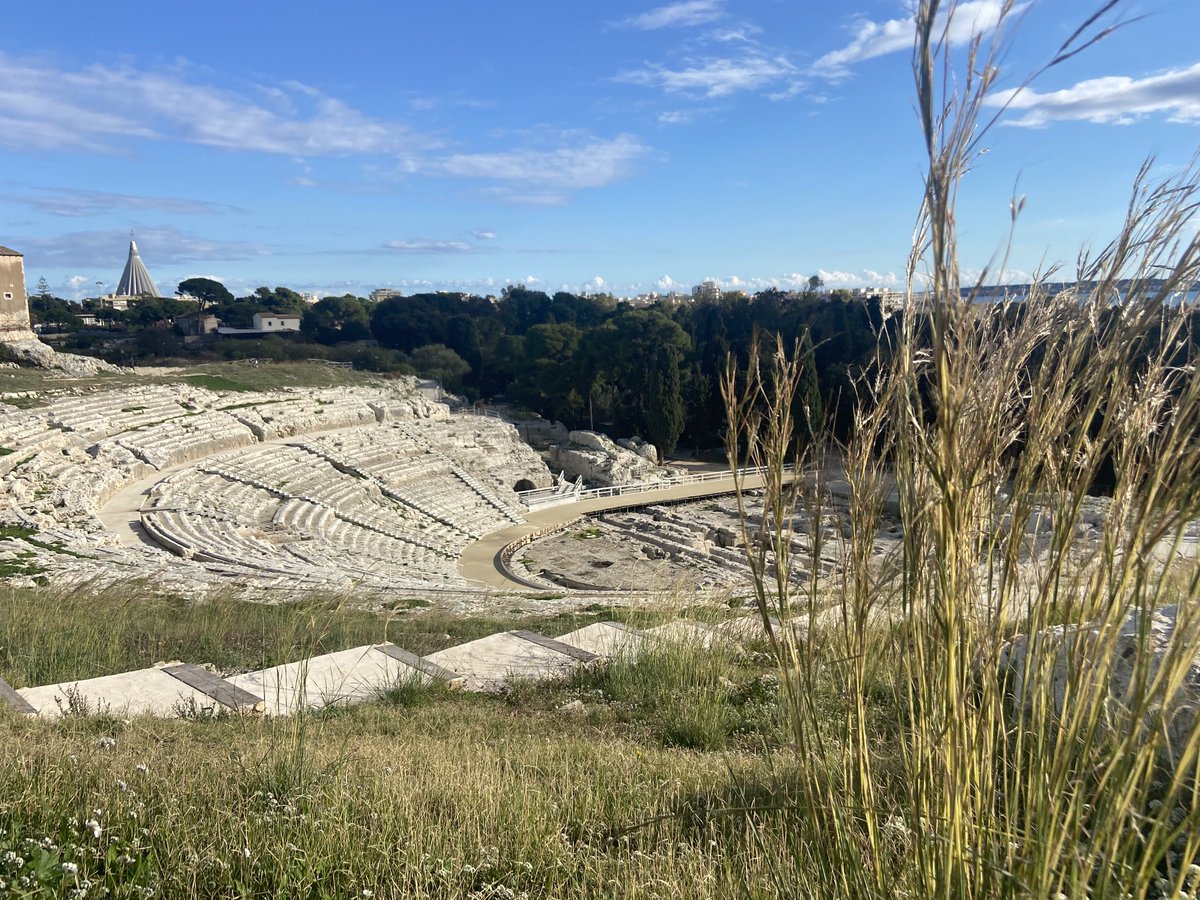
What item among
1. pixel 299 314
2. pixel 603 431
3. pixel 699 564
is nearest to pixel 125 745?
pixel 699 564

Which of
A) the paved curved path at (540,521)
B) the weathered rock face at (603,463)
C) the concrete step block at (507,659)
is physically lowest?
the paved curved path at (540,521)

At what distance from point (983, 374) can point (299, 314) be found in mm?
61479

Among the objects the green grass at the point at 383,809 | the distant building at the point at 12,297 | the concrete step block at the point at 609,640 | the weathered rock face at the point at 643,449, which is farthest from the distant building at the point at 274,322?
the green grass at the point at 383,809

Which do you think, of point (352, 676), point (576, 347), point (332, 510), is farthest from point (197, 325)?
point (352, 676)

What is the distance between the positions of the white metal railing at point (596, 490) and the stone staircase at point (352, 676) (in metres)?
19.3

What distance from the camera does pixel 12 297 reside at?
28344 mm

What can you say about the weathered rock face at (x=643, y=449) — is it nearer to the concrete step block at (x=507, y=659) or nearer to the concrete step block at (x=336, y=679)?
the concrete step block at (x=507, y=659)

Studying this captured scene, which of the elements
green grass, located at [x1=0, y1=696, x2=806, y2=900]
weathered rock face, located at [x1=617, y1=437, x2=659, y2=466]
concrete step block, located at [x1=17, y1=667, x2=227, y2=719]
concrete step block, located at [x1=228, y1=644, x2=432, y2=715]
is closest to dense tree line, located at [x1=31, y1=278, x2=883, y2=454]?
weathered rock face, located at [x1=617, y1=437, x2=659, y2=466]

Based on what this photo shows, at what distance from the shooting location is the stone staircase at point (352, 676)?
4.38 meters

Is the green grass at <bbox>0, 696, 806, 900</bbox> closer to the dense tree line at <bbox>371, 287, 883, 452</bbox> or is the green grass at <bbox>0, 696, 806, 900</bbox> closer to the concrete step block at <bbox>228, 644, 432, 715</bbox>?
the concrete step block at <bbox>228, 644, 432, 715</bbox>

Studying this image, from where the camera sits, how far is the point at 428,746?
3.46 meters

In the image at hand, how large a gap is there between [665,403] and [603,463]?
4642 millimetres

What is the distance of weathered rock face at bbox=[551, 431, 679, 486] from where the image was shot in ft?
94.8

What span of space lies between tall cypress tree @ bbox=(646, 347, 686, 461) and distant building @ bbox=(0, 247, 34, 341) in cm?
2255
